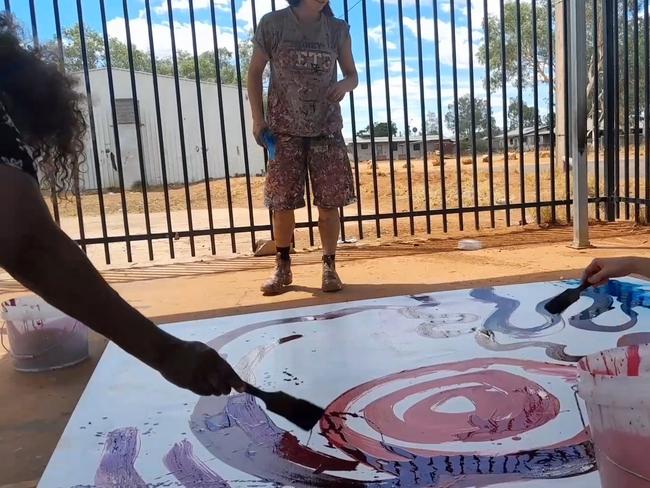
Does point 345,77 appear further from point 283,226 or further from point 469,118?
point 469,118

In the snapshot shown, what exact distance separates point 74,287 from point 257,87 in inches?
110

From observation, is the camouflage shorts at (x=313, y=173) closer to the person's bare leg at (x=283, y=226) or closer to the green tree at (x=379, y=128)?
the person's bare leg at (x=283, y=226)

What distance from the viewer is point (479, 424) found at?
1.66 meters

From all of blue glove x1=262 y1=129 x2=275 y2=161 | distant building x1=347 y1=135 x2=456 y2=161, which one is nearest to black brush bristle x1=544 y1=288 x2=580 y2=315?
blue glove x1=262 y1=129 x2=275 y2=161

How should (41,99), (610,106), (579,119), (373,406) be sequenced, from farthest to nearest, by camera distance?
(610,106) → (579,119) → (373,406) → (41,99)

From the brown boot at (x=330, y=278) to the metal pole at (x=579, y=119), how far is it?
6.60 ft

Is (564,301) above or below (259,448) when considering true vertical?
above

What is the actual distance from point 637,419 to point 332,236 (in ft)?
8.66

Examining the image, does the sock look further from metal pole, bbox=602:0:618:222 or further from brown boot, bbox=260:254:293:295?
metal pole, bbox=602:0:618:222

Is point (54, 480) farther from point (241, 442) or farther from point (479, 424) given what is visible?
point (479, 424)

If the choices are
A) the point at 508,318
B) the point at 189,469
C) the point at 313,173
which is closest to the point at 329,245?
the point at 313,173

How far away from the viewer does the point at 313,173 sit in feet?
11.8

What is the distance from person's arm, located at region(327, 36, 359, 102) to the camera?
3.55 m

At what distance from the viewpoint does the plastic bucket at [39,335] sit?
254 cm
